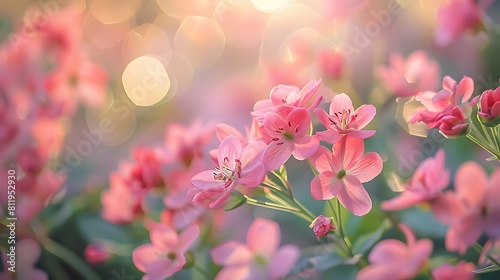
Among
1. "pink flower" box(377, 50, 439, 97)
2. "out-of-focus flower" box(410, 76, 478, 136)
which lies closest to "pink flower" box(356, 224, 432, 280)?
"out-of-focus flower" box(410, 76, 478, 136)

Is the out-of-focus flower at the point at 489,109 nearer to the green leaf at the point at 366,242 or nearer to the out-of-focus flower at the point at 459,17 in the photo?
the green leaf at the point at 366,242

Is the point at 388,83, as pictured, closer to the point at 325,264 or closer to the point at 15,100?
the point at 325,264

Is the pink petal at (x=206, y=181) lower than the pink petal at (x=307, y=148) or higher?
lower

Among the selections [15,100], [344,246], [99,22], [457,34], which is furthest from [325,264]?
[99,22]

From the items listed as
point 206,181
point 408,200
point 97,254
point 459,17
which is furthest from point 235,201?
point 459,17

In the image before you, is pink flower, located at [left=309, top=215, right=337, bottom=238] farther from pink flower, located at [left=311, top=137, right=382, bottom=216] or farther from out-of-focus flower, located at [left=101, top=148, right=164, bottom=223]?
out-of-focus flower, located at [left=101, top=148, right=164, bottom=223]

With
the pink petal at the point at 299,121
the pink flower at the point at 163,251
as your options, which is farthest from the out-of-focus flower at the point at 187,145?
the pink petal at the point at 299,121
